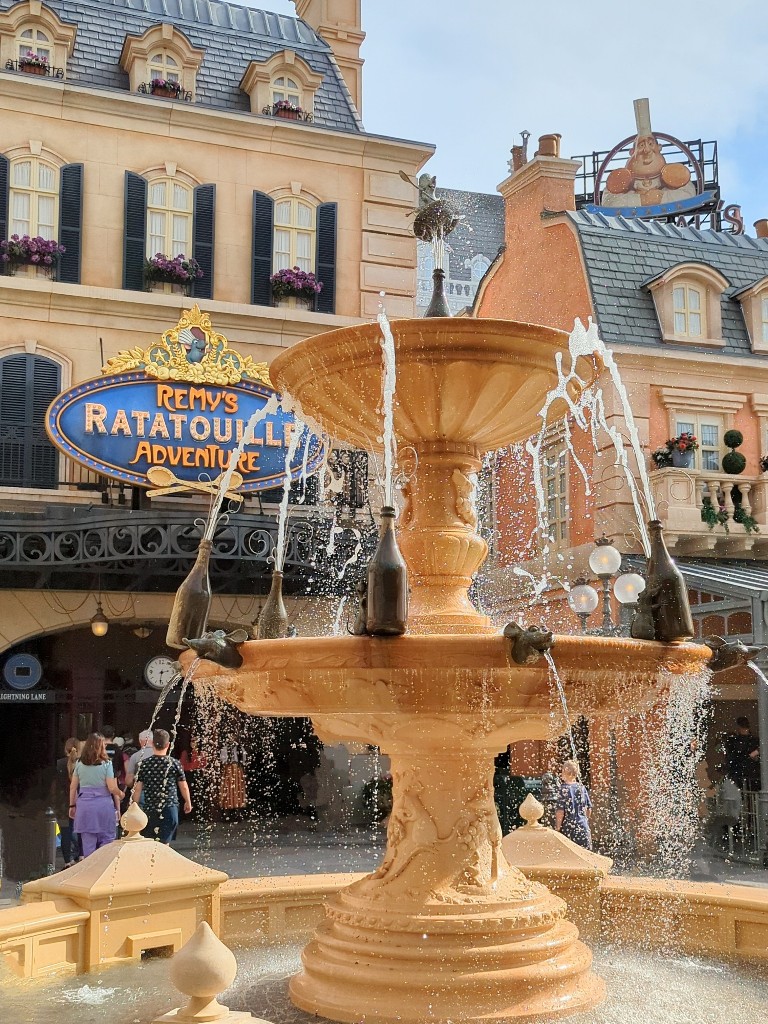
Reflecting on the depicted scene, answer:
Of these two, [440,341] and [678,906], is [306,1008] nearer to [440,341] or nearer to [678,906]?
[678,906]

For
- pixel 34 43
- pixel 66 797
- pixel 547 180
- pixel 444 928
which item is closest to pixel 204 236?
pixel 34 43

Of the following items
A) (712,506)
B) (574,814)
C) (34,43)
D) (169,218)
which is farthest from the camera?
(712,506)

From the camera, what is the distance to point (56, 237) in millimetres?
18625

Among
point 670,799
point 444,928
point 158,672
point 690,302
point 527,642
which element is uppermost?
point 690,302

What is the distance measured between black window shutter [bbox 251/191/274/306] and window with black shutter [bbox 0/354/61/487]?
3622 millimetres

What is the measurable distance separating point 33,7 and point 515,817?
47.4 feet

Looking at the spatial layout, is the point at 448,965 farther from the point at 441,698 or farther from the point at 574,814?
the point at 574,814

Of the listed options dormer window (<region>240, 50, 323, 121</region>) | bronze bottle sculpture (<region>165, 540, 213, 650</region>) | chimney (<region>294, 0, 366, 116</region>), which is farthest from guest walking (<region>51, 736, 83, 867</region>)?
chimney (<region>294, 0, 366, 116</region>)

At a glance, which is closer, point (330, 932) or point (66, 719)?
point (330, 932)

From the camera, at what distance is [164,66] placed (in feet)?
65.5

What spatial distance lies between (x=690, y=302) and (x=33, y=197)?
41.8 ft

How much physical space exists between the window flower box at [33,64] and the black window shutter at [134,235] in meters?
2.04

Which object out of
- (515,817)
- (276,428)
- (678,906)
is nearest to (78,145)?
(276,428)

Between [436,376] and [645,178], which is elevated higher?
[645,178]
